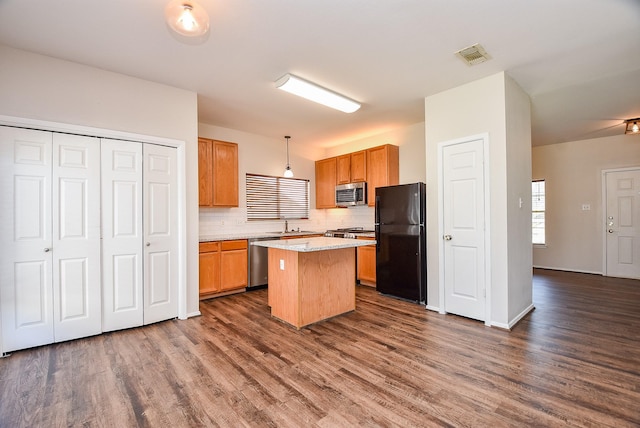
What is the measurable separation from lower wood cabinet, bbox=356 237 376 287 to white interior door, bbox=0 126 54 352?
4111mm

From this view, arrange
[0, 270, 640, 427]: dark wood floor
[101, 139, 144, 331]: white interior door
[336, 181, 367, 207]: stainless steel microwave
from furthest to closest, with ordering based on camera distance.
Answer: [336, 181, 367, 207]: stainless steel microwave → [101, 139, 144, 331]: white interior door → [0, 270, 640, 427]: dark wood floor

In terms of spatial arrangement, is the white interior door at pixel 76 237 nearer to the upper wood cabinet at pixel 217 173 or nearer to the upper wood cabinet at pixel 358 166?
the upper wood cabinet at pixel 217 173

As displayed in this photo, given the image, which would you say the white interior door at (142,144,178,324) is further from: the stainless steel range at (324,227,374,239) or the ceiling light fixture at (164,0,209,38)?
the stainless steel range at (324,227,374,239)

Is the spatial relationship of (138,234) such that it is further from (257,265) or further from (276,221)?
(276,221)

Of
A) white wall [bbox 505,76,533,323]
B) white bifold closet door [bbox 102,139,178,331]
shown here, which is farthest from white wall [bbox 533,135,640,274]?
white bifold closet door [bbox 102,139,178,331]

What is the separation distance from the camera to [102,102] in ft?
10.2

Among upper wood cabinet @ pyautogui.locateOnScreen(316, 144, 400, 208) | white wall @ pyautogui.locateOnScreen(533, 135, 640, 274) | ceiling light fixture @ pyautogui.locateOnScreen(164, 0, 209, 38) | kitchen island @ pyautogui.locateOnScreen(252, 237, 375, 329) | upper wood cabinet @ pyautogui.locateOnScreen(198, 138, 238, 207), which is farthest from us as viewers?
white wall @ pyautogui.locateOnScreen(533, 135, 640, 274)

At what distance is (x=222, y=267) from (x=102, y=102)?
2640mm

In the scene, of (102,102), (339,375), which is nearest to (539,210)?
(339,375)

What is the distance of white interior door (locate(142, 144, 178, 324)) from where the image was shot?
338 cm

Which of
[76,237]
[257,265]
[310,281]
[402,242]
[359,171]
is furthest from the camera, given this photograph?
[359,171]

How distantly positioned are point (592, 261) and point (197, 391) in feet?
24.9

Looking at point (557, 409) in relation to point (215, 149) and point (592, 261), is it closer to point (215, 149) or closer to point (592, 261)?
point (215, 149)

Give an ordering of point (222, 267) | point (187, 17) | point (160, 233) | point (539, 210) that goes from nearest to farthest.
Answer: point (187, 17), point (160, 233), point (222, 267), point (539, 210)
